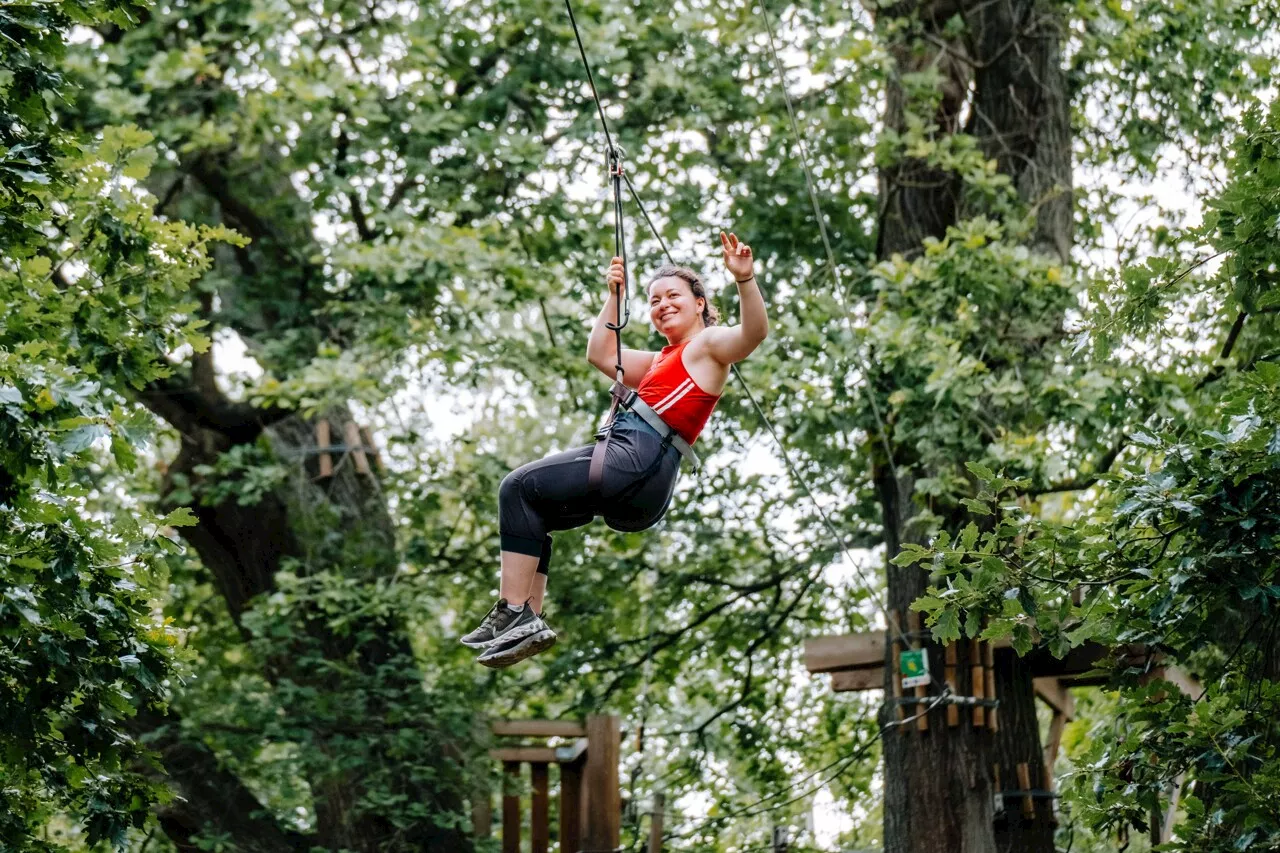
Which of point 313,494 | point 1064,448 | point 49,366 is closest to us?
point 49,366

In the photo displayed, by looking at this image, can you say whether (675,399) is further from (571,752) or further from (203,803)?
(203,803)

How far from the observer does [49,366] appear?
5.14 meters

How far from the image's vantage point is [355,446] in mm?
10195


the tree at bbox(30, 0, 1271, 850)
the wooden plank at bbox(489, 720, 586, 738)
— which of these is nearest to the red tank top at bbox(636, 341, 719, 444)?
the tree at bbox(30, 0, 1271, 850)

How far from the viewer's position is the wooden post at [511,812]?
8766mm

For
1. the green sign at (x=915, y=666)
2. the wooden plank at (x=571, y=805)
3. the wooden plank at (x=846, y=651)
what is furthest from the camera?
the wooden plank at (x=846, y=651)

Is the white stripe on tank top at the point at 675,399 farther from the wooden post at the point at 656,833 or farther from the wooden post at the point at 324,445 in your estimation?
the wooden post at the point at 324,445

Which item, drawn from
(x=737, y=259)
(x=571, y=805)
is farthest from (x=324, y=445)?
(x=737, y=259)

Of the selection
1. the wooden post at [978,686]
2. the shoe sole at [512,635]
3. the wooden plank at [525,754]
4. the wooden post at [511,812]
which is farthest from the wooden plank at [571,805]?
the shoe sole at [512,635]

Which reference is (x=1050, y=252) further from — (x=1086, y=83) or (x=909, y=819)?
(x=909, y=819)

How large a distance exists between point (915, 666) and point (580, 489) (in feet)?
12.7

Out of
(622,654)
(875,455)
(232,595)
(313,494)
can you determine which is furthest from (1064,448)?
(232,595)

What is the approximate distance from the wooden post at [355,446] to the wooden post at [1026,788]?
4458 millimetres

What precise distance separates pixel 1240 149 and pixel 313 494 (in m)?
6.47
